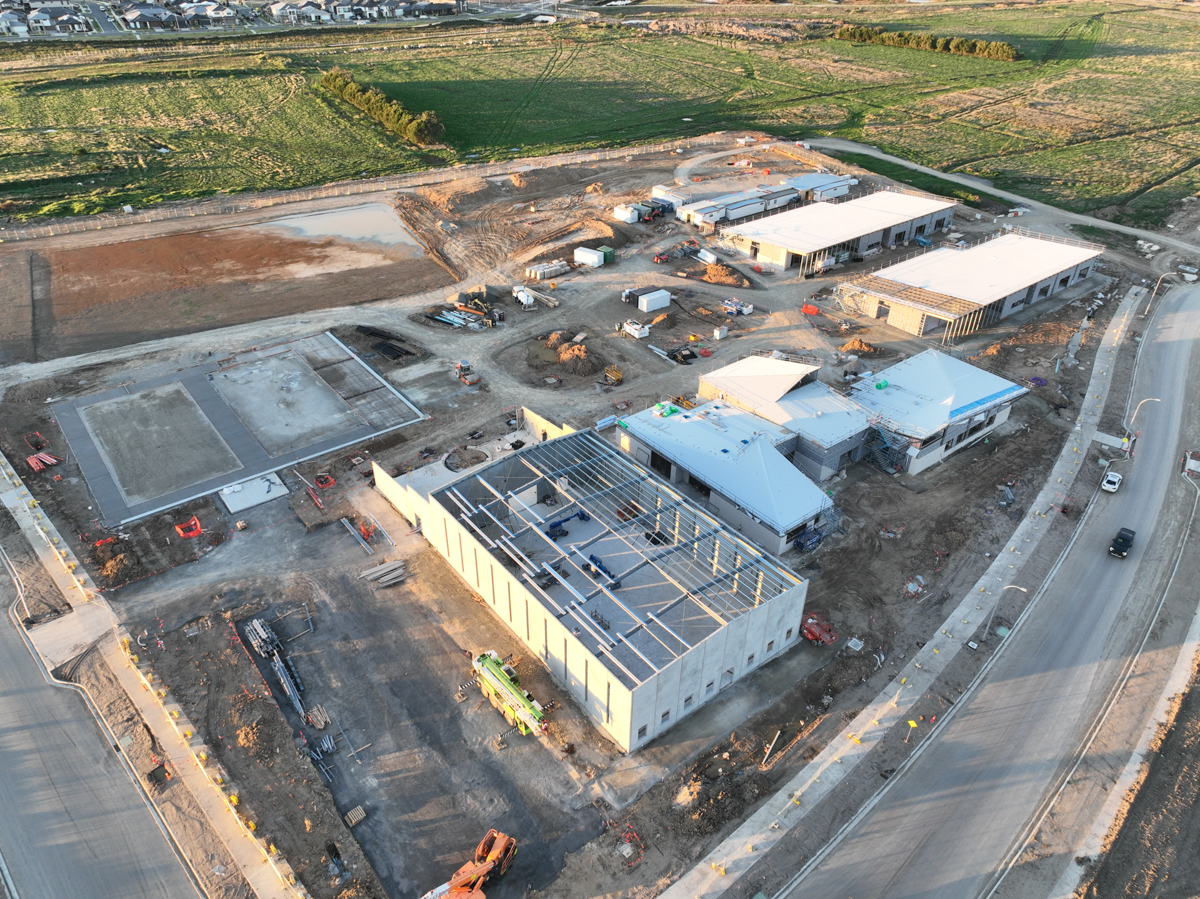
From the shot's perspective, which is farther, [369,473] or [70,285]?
[70,285]

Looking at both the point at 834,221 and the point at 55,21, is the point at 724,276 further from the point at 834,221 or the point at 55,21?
the point at 55,21

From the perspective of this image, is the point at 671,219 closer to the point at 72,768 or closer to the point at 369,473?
the point at 369,473

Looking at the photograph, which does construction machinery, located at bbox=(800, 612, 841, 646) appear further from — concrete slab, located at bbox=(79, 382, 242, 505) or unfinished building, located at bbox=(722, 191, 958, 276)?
unfinished building, located at bbox=(722, 191, 958, 276)

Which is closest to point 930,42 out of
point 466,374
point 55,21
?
point 466,374

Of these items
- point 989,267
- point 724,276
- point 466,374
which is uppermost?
point 989,267

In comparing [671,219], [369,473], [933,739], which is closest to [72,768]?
[369,473]

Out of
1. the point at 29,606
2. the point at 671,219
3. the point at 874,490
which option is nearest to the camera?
the point at 29,606
